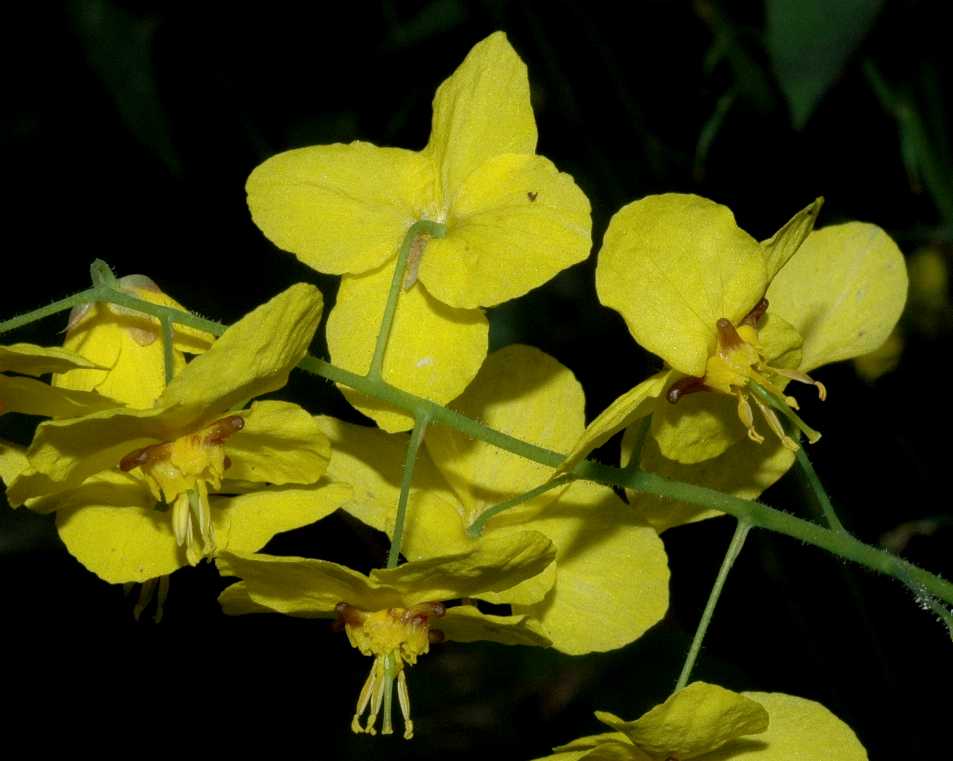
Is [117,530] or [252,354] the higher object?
[252,354]

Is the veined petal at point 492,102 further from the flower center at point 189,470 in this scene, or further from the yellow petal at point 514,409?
the flower center at point 189,470

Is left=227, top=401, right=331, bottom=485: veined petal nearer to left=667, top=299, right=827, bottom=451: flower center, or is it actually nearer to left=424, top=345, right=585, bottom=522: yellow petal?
left=424, top=345, right=585, bottom=522: yellow petal

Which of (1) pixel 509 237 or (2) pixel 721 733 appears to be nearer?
(2) pixel 721 733

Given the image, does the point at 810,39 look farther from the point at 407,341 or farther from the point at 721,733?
the point at 721,733

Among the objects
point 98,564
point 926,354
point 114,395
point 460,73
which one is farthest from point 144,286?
point 926,354

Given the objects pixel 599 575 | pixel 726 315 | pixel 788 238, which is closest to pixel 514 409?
pixel 599 575

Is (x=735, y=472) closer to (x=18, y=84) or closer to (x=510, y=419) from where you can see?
(x=510, y=419)
